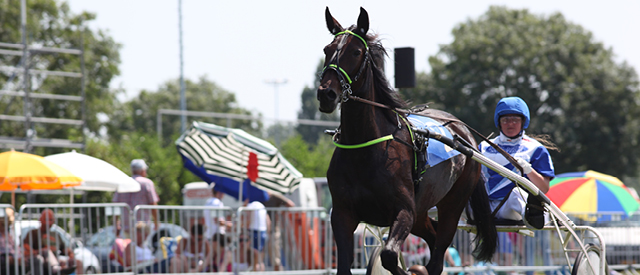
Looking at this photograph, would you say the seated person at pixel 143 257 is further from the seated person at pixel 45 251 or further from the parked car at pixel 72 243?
the seated person at pixel 45 251

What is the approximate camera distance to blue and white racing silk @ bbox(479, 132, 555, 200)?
20.9 ft

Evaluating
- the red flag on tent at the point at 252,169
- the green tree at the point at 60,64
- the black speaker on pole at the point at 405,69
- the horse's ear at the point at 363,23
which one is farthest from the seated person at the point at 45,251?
the green tree at the point at 60,64

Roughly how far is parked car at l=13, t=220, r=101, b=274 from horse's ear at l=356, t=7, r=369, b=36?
6.14m

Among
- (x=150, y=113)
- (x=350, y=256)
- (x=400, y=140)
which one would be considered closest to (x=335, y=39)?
(x=400, y=140)

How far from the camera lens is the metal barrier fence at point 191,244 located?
9.20 metres

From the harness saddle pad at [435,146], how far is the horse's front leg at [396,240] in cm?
66

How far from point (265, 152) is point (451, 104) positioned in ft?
92.2

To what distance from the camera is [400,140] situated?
16.4ft

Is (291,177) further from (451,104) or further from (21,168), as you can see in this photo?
(451,104)

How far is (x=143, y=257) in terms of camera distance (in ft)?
32.0

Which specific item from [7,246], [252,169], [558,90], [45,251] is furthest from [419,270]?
[558,90]

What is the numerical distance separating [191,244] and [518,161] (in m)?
5.90

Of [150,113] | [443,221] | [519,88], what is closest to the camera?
[443,221]

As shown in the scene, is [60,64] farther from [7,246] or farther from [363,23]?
[363,23]
